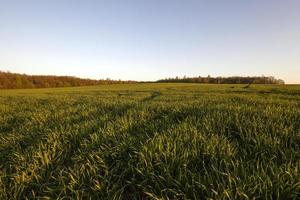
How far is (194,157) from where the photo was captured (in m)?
3.40

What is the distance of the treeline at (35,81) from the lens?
10095cm

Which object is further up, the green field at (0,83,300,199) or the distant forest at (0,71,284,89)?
the green field at (0,83,300,199)

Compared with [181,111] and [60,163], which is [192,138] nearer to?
[60,163]

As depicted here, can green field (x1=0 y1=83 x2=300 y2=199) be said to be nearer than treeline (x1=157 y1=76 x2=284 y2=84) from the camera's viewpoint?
Yes

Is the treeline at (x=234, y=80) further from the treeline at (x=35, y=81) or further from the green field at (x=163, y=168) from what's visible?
the green field at (x=163, y=168)

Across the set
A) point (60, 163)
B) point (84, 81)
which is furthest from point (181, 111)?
point (84, 81)

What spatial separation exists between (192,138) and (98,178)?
1.73 metres

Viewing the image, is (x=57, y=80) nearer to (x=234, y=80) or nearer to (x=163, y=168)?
(x=234, y=80)

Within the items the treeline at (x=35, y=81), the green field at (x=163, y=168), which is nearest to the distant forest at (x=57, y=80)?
the treeline at (x=35, y=81)

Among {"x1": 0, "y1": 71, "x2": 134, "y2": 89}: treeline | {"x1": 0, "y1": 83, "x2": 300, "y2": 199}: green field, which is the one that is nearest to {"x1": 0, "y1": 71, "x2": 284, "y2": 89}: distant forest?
{"x1": 0, "y1": 71, "x2": 134, "y2": 89}: treeline

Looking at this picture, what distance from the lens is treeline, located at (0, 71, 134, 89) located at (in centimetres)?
10095

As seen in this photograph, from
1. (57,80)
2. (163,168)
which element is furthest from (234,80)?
(163,168)

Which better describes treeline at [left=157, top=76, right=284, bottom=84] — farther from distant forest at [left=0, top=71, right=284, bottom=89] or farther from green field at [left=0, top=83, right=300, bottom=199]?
green field at [left=0, top=83, right=300, bottom=199]

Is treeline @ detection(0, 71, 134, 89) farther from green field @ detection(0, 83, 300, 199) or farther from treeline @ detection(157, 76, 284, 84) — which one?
green field @ detection(0, 83, 300, 199)
